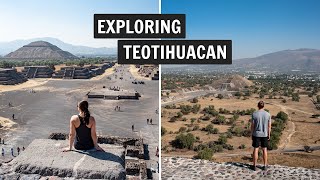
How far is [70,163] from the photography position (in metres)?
2.92

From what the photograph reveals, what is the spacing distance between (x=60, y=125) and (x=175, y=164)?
712 inches

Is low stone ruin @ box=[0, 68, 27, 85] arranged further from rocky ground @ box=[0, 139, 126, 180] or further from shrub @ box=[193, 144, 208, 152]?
rocky ground @ box=[0, 139, 126, 180]

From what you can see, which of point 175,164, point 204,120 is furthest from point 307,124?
point 175,164

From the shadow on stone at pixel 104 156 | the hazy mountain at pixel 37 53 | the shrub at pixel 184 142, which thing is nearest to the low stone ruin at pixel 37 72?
the shrub at pixel 184 142

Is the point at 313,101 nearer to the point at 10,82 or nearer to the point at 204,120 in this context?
the point at 204,120

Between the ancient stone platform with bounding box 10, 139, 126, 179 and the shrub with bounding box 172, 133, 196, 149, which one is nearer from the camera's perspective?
the ancient stone platform with bounding box 10, 139, 126, 179

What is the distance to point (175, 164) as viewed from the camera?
6160 millimetres

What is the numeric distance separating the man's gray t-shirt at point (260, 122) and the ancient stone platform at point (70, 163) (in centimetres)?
219

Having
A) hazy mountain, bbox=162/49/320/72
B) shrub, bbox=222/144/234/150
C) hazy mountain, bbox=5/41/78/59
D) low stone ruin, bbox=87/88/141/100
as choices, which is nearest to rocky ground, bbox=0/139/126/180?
shrub, bbox=222/144/234/150

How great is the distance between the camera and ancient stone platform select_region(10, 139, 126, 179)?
281cm

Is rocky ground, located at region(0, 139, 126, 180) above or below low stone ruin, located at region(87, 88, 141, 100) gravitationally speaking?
above

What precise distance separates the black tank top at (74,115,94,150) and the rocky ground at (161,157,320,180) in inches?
103

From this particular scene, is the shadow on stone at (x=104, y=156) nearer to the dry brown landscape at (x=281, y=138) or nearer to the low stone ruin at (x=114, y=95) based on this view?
the dry brown landscape at (x=281, y=138)

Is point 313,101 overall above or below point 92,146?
below
